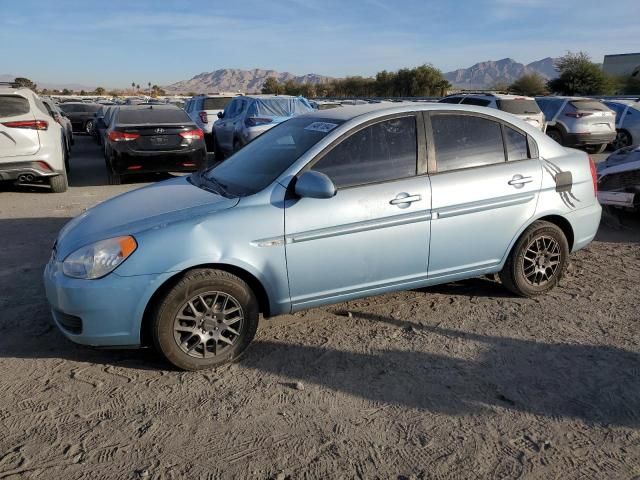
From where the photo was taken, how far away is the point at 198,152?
1023 cm

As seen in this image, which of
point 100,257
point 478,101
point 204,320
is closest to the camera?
point 100,257

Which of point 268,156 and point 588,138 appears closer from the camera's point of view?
point 268,156

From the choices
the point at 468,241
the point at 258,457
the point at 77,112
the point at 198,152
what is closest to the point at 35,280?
the point at 258,457

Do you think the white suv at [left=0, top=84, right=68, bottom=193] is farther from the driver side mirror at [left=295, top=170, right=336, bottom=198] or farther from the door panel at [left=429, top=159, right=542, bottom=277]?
the door panel at [left=429, top=159, right=542, bottom=277]

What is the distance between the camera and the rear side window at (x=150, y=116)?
1026 centimetres

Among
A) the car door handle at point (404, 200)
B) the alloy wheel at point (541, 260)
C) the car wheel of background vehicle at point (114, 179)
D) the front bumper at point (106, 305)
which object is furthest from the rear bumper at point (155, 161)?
the alloy wheel at point (541, 260)

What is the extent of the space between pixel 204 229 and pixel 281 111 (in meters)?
9.25

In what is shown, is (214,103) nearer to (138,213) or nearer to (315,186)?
(138,213)

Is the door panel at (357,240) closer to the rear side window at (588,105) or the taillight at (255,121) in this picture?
the taillight at (255,121)

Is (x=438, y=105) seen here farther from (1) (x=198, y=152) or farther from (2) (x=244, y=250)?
(1) (x=198, y=152)

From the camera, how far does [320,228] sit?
3635 mm

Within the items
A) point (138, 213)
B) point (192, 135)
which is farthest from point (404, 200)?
point (192, 135)

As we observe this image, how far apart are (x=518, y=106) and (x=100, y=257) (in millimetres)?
12082

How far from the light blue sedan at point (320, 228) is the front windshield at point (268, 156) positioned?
0.7 inches
